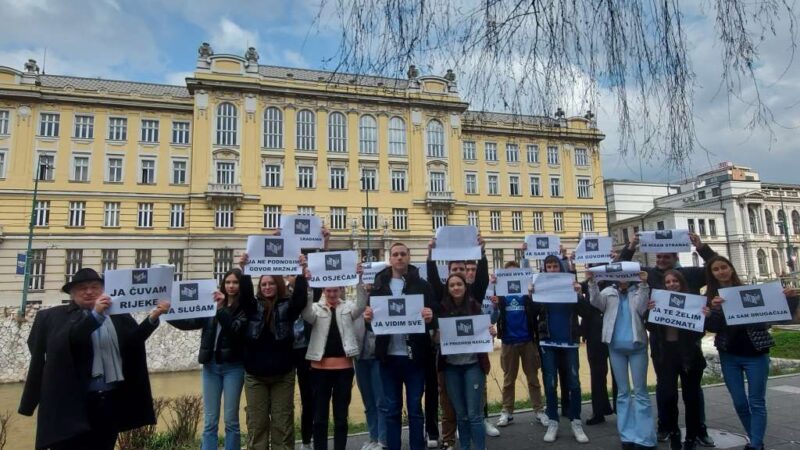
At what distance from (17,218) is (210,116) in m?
14.1

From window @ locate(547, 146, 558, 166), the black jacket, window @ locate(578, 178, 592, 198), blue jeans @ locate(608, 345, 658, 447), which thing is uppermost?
window @ locate(547, 146, 558, 166)

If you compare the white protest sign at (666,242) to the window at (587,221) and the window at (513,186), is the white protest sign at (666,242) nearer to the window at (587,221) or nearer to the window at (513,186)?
the window at (513,186)

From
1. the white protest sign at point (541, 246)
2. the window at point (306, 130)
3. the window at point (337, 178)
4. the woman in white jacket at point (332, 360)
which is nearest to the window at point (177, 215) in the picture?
the window at point (306, 130)

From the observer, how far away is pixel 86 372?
155 inches

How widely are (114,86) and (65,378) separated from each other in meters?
41.9

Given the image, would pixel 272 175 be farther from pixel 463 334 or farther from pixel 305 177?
pixel 463 334

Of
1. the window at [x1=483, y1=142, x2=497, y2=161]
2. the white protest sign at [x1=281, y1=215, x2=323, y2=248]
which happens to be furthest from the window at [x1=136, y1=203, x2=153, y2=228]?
the white protest sign at [x1=281, y1=215, x2=323, y2=248]

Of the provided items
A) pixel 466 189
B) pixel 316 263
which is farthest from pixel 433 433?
pixel 466 189

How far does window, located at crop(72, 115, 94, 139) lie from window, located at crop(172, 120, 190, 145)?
5303 millimetres

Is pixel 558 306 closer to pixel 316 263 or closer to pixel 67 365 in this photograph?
pixel 316 263

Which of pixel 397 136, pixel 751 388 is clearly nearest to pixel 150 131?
pixel 397 136

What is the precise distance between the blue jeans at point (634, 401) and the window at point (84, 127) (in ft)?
125

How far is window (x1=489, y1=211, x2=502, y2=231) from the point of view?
4162 cm

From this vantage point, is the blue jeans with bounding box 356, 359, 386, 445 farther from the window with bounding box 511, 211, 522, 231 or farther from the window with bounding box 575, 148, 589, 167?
the window with bounding box 575, 148, 589, 167
